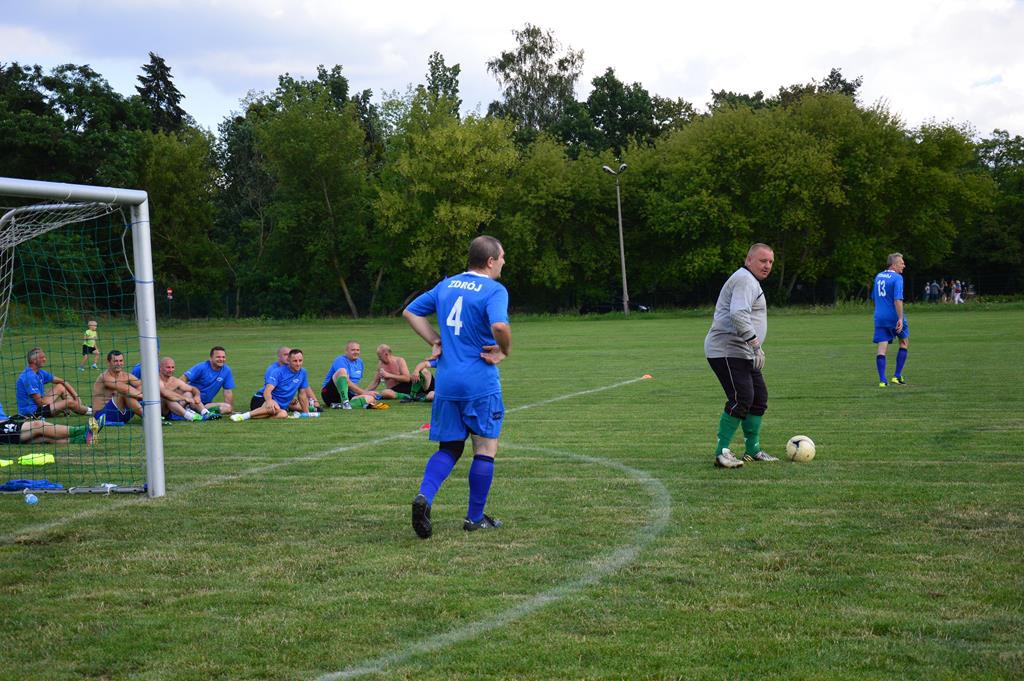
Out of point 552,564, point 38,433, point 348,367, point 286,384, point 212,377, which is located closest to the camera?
point 552,564

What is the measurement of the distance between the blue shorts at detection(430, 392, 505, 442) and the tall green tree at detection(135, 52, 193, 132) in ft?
263

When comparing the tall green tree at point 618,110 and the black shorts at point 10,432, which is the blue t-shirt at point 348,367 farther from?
the tall green tree at point 618,110

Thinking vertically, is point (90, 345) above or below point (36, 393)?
above

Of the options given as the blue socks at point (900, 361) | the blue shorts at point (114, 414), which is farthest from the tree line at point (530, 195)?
the blue shorts at point (114, 414)

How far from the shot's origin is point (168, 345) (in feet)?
125

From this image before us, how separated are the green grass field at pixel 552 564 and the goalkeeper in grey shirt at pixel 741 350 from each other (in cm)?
38

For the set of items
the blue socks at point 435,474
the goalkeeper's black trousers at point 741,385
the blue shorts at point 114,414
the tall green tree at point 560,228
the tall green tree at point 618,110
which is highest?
the tall green tree at point 618,110

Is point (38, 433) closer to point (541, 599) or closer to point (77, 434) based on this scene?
point (77, 434)

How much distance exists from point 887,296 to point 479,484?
1212 cm

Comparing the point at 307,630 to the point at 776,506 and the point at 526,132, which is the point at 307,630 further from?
the point at 526,132

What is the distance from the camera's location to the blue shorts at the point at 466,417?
21.8 feet

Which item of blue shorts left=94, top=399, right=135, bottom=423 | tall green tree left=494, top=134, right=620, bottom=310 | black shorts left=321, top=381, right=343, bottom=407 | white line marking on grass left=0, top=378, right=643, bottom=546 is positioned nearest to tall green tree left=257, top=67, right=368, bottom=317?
tall green tree left=494, top=134, right=620, bottom=310

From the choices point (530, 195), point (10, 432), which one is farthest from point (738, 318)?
point (530, 195)

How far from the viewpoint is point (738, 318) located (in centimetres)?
893
